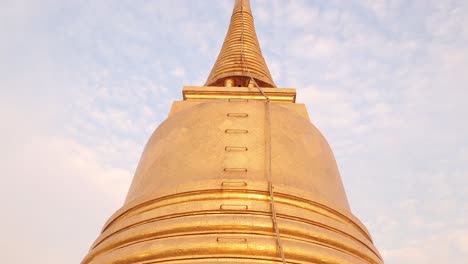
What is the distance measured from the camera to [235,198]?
231 inches

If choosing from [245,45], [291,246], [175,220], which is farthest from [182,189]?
[245,45]

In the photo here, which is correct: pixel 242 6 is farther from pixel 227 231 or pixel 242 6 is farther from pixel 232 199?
pixel 227 231

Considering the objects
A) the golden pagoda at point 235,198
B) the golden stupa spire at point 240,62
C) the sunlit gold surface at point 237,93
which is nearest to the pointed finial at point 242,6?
the golden stupa spire at point 240,62

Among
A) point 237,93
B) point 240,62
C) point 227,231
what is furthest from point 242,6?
point 227,231

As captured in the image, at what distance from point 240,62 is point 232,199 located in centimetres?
653

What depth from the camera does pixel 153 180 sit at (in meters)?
7.02


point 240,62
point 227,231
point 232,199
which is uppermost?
point 240,62

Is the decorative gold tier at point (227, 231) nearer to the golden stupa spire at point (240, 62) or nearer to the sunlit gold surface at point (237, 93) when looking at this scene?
the sunlit gold surface at point (237, 93)

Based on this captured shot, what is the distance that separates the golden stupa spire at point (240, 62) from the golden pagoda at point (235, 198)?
3.40m

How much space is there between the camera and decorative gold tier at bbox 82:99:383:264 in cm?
523

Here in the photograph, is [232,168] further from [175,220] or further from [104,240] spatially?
[104,240]

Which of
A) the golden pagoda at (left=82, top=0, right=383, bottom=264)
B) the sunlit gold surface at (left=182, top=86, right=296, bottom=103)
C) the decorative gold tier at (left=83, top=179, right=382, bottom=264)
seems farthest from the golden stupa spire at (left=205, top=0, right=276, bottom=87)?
the decorative gold tier at (left=83, top=179, right=382, bottom=264)

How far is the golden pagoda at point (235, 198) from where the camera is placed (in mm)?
5229

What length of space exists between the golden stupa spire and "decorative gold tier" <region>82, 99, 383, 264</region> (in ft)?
11.2
